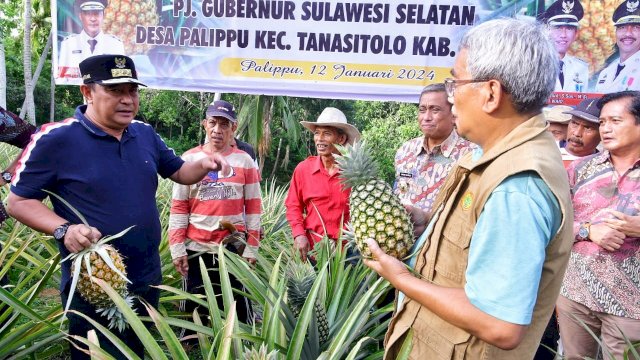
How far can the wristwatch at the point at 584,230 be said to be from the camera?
2.91 meters

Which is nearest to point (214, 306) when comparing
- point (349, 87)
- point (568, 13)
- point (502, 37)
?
point (502, 37)

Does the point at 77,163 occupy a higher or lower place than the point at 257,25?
lower

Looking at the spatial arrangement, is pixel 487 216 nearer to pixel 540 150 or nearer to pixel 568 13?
pixel 540 150

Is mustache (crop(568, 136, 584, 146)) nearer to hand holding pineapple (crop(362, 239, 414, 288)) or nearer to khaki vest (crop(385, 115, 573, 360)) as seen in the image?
khaki vest (crop(385, 115, 573, 360))

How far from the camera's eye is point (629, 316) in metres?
2.77

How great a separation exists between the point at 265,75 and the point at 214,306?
3313 mm

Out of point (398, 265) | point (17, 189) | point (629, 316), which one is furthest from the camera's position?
point (629, 316)

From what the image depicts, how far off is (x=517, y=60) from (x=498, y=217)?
420 mm

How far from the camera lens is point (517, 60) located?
131 centimetres

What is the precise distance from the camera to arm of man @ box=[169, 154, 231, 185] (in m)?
2.98

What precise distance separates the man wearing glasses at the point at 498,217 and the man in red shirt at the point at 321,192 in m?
2.48

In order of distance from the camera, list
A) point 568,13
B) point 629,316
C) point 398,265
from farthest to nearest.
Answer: point 568,13
point 629,316
point 398,265

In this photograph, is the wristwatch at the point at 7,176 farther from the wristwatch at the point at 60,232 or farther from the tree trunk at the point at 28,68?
the tree trunk at the point at 28,68

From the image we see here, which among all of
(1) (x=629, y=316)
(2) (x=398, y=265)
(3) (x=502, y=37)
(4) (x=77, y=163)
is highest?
(3) (x=502, y=37)
